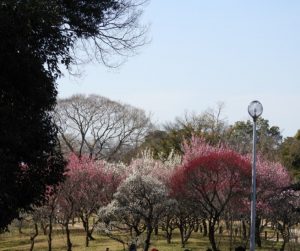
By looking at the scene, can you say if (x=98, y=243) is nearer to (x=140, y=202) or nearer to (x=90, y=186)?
(x=90, y=186)

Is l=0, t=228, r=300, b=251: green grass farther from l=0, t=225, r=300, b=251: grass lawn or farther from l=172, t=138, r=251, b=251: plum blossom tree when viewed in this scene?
l=172, t=138, r=251, b=251: plum blossom tree

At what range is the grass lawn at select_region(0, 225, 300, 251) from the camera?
26.4 metres

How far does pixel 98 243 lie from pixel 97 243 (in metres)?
0.06

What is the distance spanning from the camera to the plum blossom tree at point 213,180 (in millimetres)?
22766

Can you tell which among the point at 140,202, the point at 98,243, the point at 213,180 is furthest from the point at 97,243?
the point at 213,180

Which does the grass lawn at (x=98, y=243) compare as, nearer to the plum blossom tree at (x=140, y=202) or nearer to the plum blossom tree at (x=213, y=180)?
the plum blossom tree at (x=213, y=180)

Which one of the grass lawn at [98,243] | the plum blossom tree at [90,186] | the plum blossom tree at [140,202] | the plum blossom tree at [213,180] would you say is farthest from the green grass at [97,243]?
the plum blossom tree at [140,202]

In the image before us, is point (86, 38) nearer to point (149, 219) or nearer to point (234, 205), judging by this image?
point (149, 219)

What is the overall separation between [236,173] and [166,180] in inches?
195

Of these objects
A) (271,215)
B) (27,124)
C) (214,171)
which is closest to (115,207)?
(214,171)

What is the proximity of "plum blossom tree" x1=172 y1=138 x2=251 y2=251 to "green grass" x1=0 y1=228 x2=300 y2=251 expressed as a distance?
296 centimetres

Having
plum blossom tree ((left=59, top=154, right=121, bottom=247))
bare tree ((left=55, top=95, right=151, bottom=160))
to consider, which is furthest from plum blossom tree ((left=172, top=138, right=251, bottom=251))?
bare tree ((left=55, top=95, right=151, bottom=160))

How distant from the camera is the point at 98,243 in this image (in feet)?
105

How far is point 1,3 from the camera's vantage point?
9.14m
